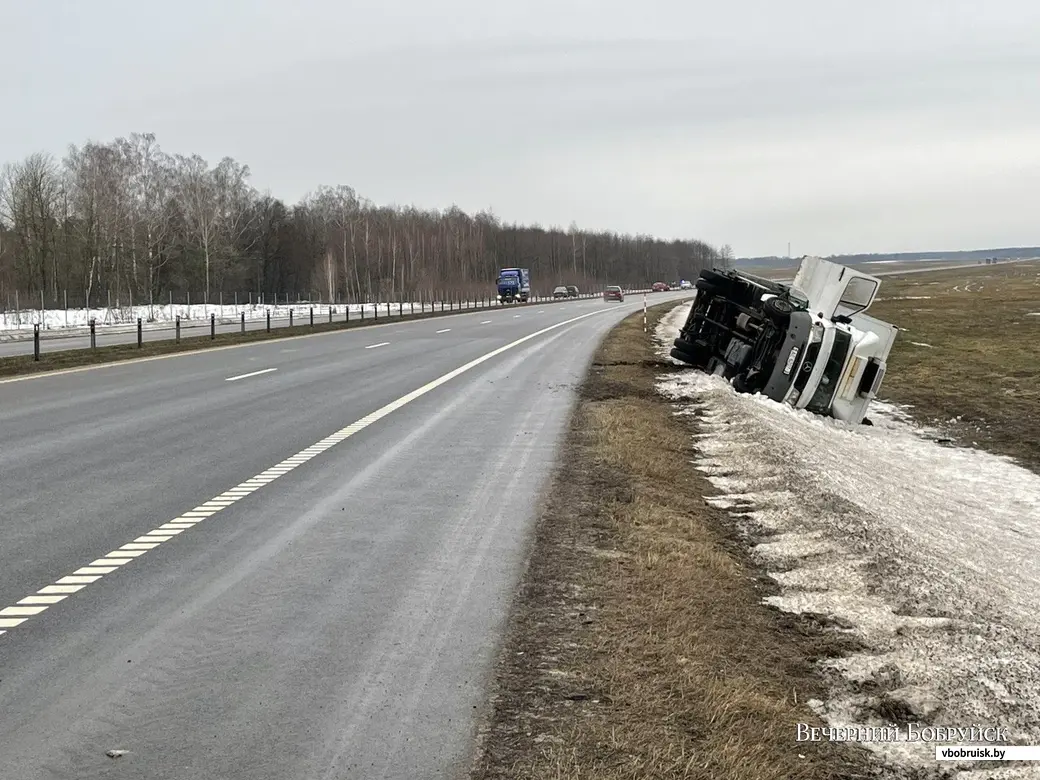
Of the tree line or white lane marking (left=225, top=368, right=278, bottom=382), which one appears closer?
white lane marking (left=225, top=368, right=278, bottom=382)

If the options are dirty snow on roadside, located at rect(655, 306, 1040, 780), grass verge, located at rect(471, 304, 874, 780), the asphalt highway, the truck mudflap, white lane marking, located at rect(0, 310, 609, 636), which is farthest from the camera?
the truck mudflap

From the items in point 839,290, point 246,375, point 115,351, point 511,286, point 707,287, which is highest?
point 511,286

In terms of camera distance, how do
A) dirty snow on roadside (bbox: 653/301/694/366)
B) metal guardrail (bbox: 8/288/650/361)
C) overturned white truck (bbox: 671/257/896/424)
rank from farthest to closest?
metal guardrail (bbox: 8/288/650/361)
dirty snow on roadside (bbox: 653/301/694/366)
overturned white truck (bbox: 671/257/896/424)

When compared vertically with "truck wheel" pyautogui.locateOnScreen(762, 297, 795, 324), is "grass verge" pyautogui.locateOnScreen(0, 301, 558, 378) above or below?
below

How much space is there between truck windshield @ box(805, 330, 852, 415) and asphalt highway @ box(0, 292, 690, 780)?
17.7 ft

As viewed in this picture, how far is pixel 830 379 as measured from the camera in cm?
1689

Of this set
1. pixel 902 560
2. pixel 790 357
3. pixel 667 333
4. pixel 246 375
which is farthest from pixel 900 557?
pixel 667 333

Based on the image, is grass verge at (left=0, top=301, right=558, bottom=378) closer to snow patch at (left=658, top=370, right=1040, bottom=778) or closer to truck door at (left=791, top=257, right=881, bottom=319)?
snow patch at (left=658, top=370, right=1040, bottom=778)

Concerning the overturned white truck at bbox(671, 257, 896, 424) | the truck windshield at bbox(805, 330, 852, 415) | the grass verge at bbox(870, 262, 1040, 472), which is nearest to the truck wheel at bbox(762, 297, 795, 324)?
the overturned white truck at bbox(671, 257, 896, 424)

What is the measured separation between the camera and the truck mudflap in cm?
1645

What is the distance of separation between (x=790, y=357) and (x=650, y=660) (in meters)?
12.7

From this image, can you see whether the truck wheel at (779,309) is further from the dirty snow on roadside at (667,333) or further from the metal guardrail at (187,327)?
the metal guardrail at (187,327)

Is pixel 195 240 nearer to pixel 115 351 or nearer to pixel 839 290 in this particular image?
pixel 115 351

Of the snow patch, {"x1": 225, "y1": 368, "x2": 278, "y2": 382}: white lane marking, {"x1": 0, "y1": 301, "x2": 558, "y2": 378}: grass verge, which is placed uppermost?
{"x1": 0, "y1": 301, "x2": 558, "y2": 378}: grass verge
